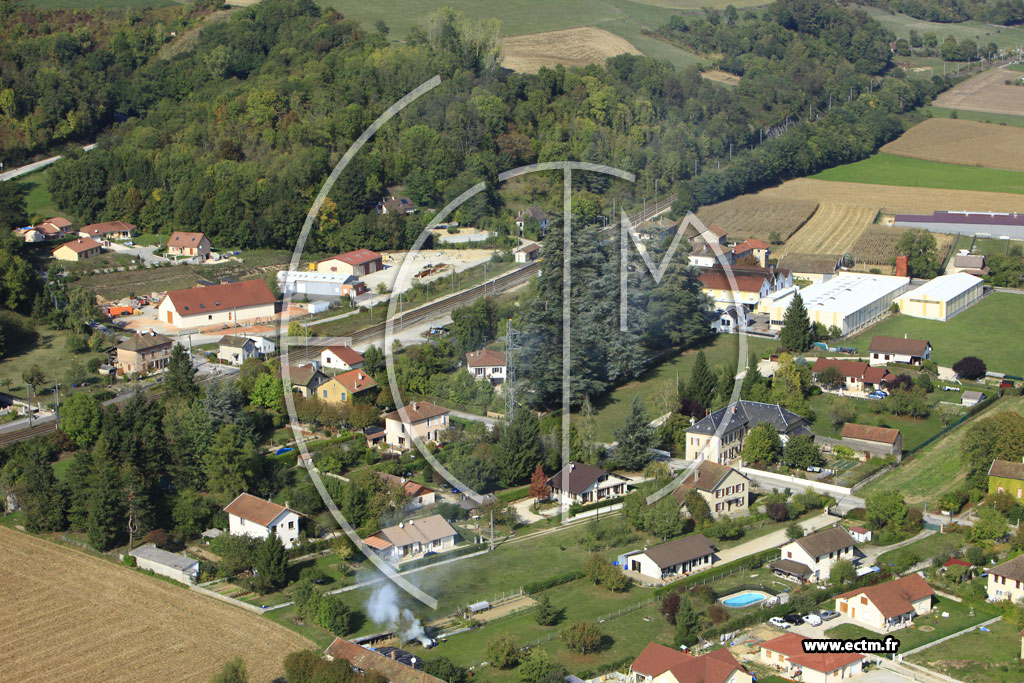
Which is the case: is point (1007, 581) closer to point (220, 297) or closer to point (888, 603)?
point (888, 603)

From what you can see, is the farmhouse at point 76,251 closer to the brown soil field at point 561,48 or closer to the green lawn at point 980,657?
the brown soil field at point 561,48

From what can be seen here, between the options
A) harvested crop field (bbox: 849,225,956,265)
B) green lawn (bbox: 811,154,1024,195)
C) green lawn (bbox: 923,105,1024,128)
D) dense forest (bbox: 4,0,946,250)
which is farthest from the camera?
green lawn (bbox: 923,105,1024,128)

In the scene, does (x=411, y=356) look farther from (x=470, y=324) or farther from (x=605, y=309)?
(x=605, y=309)

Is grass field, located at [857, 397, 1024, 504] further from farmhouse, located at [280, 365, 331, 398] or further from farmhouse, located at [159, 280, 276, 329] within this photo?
farmhouse, located at [159, 280, 276, 329]

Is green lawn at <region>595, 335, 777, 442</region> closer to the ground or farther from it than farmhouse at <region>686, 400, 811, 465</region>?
closer to the ground

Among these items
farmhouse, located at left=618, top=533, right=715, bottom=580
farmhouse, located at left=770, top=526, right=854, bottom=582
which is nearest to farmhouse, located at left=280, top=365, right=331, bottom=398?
farmhouse, located at left=618, top=533, right=715, bottom=580

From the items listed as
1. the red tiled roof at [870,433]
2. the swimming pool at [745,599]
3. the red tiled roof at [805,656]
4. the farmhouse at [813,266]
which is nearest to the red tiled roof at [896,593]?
the swimming pool at [745,599]

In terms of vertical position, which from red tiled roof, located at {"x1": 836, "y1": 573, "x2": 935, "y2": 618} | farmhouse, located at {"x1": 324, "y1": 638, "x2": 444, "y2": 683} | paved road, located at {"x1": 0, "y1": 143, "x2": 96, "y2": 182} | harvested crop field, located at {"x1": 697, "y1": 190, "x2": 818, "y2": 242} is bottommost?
harvested crop field, located at {"x1": 697, "y1": 190, "x2": 818, "y2": 242}
